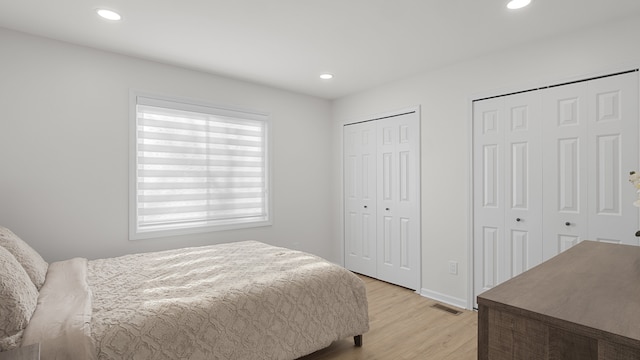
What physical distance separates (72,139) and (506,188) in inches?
156

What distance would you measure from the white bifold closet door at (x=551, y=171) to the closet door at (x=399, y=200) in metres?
0.69

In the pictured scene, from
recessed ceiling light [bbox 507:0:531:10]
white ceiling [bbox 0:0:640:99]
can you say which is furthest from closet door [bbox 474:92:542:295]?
recessed ceiling light [bbox 507:0:531:10]

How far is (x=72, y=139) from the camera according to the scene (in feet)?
9.30

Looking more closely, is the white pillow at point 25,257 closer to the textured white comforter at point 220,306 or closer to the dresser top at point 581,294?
the textured white comforter at point 220,306

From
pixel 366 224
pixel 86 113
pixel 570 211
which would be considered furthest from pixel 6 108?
pixel 570 211

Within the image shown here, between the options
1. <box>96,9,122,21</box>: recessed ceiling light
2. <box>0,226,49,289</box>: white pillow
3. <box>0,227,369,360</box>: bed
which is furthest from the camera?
<box>96,9,122,21</box>: recessed ceiling light

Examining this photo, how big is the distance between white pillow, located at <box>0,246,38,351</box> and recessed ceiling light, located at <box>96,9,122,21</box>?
1743mm

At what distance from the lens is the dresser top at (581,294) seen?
0.87 m

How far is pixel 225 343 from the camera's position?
1.80 m

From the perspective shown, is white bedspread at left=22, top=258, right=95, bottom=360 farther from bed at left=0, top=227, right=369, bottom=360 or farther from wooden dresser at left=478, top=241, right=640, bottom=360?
wooden dresser at left=478, top=241, right=640, bottom=360

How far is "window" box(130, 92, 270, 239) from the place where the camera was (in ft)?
10.6

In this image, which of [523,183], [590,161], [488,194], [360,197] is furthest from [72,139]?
[590,161]

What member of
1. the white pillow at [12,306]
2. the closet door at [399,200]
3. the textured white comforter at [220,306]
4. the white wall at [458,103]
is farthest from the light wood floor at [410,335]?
the white pillow at [12,306]

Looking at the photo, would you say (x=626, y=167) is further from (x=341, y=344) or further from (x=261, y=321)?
(x=261, y=321)
